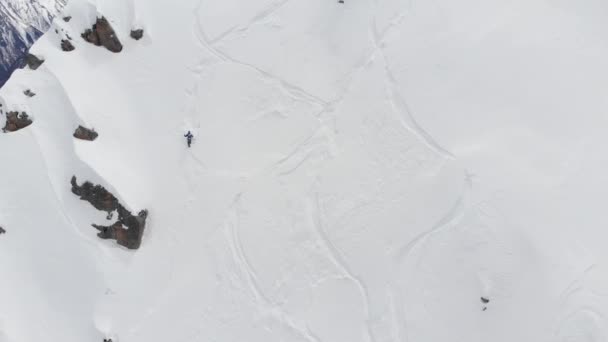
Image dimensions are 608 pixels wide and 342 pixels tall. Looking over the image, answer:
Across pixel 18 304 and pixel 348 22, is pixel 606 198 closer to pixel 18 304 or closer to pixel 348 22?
pixel 348 22

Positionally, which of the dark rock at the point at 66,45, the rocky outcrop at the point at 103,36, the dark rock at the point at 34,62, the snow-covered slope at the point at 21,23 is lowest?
the snow-covered slope at the point at 21,23

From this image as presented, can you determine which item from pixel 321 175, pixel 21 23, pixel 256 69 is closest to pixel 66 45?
pixel 256 69

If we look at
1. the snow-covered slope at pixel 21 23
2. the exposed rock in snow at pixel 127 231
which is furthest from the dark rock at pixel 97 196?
the snow-covered slope at pixel 21 23

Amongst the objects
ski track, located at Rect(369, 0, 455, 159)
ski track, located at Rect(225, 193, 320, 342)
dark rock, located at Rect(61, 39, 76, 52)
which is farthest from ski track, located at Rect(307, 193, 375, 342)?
dark rock, located at Rect(61, 39, 76, 52)

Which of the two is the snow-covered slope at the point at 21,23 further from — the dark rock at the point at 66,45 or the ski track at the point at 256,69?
the ski track at the point at 256,69

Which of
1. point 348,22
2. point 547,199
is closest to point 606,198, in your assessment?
point 547,199

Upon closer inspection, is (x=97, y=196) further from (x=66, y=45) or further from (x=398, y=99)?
(x=398, y=99)
